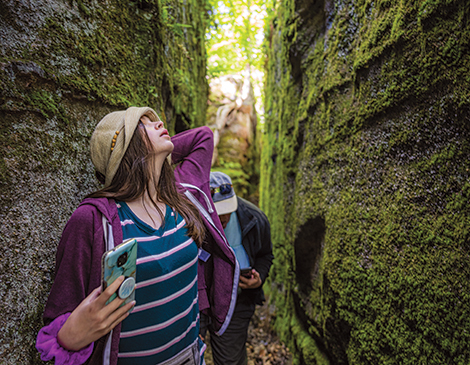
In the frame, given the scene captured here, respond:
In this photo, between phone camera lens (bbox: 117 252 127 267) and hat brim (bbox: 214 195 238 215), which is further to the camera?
hat brim (bbox: 214 195 238 215)

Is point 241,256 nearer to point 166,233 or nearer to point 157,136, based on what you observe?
point 166,233

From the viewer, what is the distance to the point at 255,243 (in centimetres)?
309

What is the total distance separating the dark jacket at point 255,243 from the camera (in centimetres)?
297

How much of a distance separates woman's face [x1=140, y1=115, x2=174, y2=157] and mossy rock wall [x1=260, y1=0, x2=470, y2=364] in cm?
176

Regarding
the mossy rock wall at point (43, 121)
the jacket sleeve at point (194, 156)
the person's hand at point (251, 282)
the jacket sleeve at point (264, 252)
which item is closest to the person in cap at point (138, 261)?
the jacket sleeve at point (194, 156)

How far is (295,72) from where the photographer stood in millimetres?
4699

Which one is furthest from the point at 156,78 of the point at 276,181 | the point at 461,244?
the point at 276,181

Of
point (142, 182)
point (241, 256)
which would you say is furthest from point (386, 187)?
point (142, 182)

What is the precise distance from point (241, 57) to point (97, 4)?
42.1 ft

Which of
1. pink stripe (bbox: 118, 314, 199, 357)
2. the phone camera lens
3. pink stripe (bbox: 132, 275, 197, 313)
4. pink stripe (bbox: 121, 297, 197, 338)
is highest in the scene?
the phone camera lens

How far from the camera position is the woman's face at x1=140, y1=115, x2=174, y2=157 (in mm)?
1622

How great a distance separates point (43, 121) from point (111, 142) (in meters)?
0.47

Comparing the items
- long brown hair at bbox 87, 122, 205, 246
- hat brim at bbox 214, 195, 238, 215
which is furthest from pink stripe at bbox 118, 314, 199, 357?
hat brim at bbox 214, 195, 238, 215

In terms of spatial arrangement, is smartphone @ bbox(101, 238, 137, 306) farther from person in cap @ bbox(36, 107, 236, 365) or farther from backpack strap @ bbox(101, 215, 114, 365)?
backpack strap @ bbox(101, 215, 114, 365)
